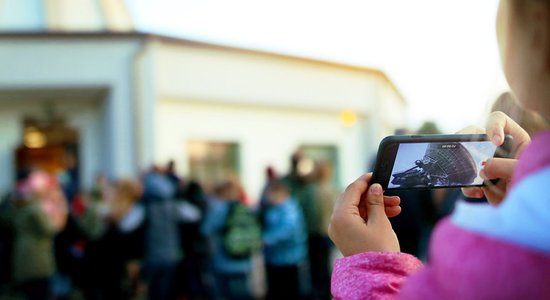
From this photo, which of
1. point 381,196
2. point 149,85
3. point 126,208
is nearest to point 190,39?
point 149,85

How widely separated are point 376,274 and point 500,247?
277 millimetres

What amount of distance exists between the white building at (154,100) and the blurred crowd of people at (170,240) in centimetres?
408

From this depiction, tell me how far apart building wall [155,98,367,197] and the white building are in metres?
0.02

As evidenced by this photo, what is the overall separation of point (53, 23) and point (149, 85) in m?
2.26

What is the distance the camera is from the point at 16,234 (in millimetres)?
6457

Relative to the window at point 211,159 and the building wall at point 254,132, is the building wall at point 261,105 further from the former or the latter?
the window at point 211,159

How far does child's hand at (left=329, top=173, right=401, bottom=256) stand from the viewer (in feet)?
2.87

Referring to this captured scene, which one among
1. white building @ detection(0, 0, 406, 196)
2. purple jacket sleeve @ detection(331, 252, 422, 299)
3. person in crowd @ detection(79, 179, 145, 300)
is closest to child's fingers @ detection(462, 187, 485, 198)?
purple jacket sleeve @ detection(331, 252, 422, 299)

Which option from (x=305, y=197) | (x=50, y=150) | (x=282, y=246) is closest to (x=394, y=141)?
(x=282, y=246)

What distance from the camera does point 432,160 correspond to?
908 millimetres

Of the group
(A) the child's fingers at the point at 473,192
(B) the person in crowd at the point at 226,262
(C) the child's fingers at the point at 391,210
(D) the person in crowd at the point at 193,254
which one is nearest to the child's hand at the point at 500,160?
(A) the child's fingers at the point at 473,192

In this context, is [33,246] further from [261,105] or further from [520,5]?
[261,105]

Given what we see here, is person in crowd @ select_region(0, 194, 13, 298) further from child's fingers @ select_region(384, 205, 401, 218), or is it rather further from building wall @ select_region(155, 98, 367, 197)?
child's fingers @ select_region(384, 205, 401, 218)

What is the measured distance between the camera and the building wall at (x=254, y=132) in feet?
39.7
